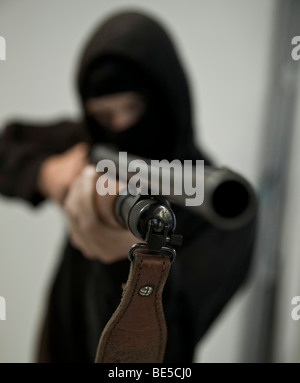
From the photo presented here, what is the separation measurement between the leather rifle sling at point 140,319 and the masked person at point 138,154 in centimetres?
13

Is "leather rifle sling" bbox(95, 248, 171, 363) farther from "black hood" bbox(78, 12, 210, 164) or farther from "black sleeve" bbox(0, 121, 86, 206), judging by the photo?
"black sleeve" bbox(0, 121, 86, 206)

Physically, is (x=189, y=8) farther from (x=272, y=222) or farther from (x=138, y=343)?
(x=138, y=343)

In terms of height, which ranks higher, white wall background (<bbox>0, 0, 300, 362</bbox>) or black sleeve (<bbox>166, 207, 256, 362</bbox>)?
white wall background (<bbox>0, 0, 300, 362</bbox>)

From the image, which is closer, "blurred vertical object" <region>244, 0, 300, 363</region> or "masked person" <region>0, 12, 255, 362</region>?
"masked person" <region>0, 12, 255, 362</region>

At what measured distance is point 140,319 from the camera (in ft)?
Answer: 0.69

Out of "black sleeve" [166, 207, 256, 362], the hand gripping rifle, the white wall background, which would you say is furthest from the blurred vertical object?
the hand gripping rifle

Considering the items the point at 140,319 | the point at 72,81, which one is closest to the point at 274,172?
the point at 72,81

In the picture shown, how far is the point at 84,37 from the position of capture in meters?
1.11

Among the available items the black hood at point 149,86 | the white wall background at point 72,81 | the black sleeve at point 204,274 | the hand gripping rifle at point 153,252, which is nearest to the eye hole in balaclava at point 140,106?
the black hood at point 149,86

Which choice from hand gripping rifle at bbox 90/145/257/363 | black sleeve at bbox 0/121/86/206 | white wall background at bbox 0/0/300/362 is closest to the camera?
hand gripping rifle at bbox 90/145/257/363

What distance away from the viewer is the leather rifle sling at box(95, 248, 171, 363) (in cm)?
20

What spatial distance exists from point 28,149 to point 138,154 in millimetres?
324

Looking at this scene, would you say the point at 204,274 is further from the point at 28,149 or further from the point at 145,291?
the point at 28,149
